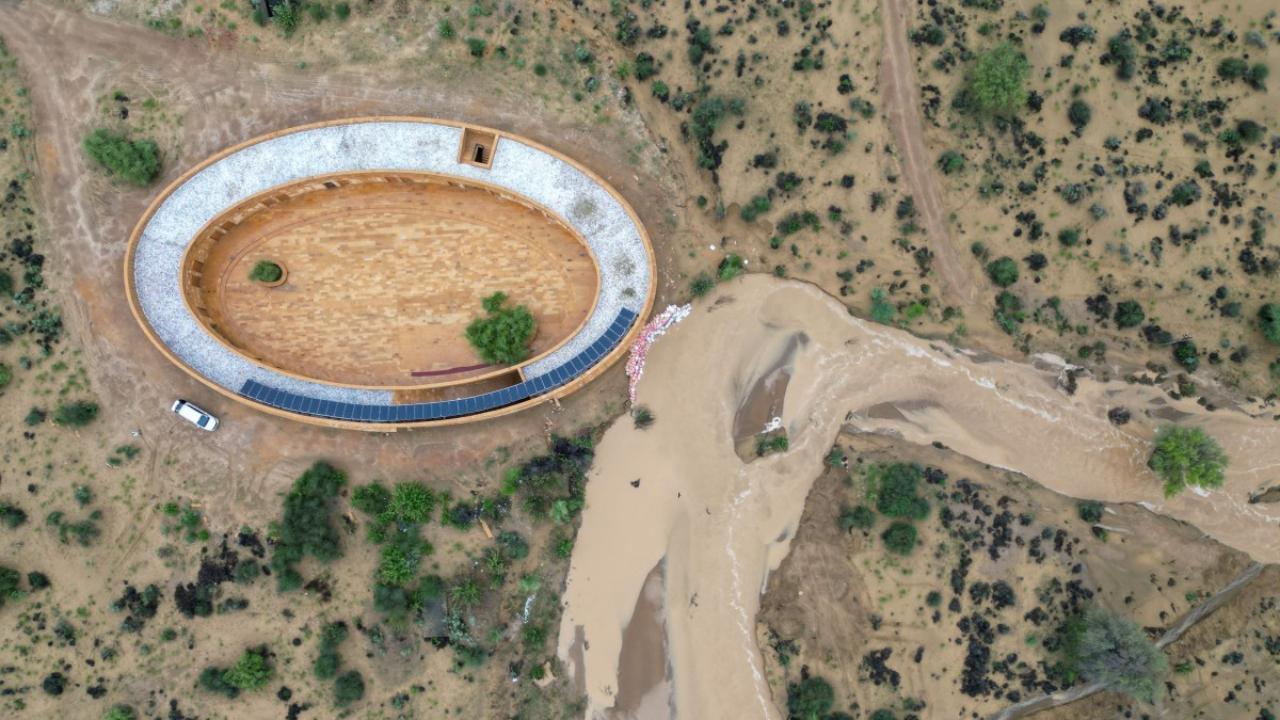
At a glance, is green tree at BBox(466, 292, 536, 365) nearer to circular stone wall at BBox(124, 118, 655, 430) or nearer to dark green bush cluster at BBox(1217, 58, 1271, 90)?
circular stone wall at BBox(124, 118, 655, 430)

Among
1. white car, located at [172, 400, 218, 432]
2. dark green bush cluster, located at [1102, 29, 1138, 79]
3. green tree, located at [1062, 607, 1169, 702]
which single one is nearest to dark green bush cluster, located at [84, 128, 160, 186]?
A: white car, located at [172, 400, 218, 432]

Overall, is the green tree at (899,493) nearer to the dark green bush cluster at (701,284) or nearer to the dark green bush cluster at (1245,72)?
the dark green bush cluster at (701,284)

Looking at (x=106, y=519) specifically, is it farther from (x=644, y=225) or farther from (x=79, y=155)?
(x=644, y=225)

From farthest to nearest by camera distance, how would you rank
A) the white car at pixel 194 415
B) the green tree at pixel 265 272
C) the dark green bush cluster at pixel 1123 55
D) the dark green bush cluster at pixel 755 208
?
1. the dark green bush cluster at pixel 1123 55
2. the dark green bush cluster at pixel 755 208
3. the green tree at pixel 265 272
4. the white car at pixel 194 415

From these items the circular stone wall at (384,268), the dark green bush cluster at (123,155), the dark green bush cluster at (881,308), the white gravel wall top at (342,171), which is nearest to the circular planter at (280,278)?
the circular stone wall at (384,268)

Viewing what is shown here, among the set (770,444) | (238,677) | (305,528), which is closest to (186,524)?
(305,528)

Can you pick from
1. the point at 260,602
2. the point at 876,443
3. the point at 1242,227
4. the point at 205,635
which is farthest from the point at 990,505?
the point at 205,635

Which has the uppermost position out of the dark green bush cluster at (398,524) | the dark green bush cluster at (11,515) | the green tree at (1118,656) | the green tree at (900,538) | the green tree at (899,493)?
the green tree at (899,493)
